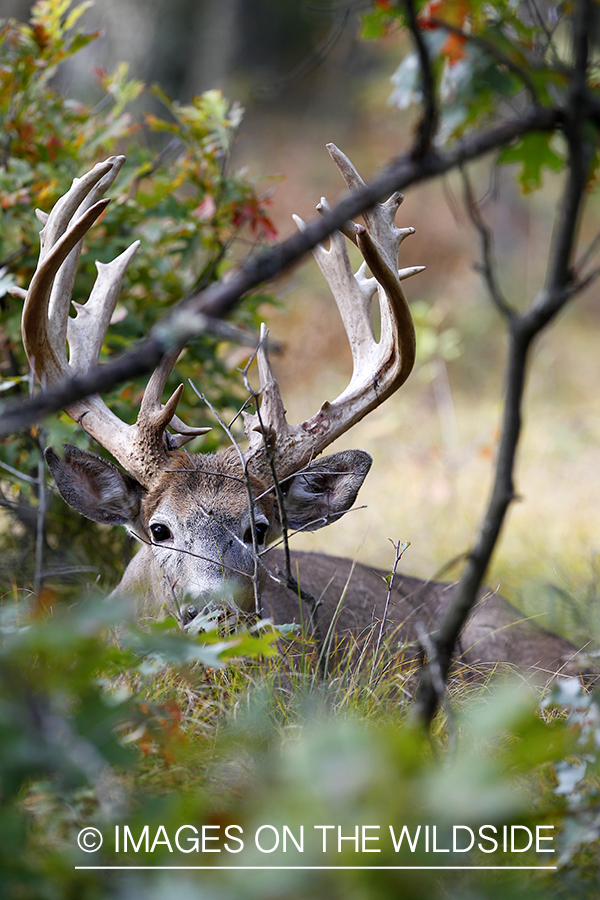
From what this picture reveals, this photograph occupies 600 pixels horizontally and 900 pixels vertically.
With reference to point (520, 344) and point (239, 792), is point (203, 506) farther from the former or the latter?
point (520, 344)

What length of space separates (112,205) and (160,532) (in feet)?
7.88

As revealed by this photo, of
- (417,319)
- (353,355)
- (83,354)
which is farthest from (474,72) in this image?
(417,319)

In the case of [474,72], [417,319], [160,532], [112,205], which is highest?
[417,319]

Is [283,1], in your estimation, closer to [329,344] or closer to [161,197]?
[329,344]

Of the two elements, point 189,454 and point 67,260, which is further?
point 67,260

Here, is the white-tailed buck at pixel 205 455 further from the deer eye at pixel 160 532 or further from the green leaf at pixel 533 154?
the green leaf at pixel 533 154

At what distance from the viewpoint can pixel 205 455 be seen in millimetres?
4113

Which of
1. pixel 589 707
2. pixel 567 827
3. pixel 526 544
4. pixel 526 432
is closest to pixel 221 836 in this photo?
pixel 567 827

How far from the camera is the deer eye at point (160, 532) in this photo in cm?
384

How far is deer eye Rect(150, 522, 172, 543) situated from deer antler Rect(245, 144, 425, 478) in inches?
20.4

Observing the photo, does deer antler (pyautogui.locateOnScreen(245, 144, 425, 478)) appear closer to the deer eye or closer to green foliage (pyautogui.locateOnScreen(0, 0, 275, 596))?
the deer eye

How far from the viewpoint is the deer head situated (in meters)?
3.71

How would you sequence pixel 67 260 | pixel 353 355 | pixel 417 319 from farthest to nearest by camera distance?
pixel 417 319, pixel 353 355, pixel 67 260

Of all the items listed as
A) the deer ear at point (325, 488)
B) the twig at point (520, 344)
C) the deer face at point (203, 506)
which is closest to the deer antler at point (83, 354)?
the deer face at point (203, 506)
